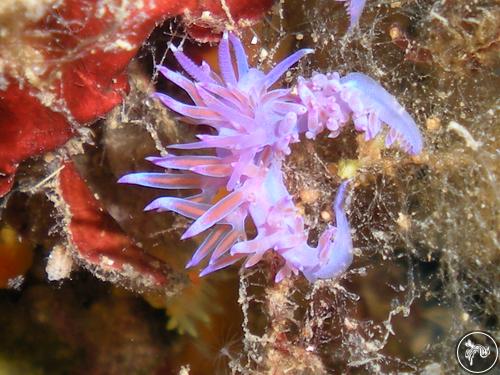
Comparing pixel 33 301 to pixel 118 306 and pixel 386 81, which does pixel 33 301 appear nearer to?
pixel 118 306

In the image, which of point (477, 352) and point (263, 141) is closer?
point (263, 141)

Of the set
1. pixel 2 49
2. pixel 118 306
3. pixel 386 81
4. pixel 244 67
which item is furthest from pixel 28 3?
pixel 118 306

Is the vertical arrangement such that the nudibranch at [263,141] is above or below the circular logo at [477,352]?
above

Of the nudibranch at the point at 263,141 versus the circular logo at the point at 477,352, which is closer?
the nudibranch at the point at 263,141

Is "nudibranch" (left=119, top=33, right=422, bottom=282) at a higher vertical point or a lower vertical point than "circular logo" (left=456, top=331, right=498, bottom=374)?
higher

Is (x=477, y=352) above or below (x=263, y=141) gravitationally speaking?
below
